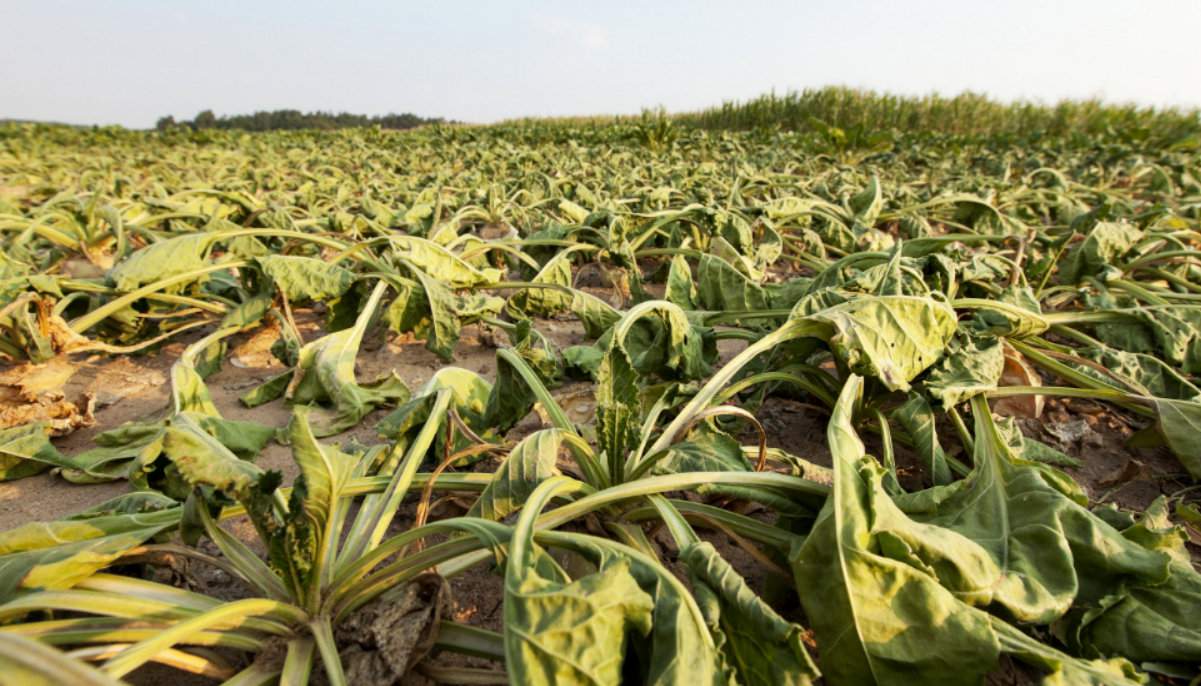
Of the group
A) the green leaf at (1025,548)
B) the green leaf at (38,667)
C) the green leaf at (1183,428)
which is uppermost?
the green leaf at (38,667)

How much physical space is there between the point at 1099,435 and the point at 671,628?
6.11 feet

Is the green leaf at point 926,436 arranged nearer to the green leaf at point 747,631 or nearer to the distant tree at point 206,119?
the green leaf at point 747,631

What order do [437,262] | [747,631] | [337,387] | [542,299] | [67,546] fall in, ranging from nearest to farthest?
[747,631]
[67,546]
[337,387]
[437,262]
[542,299]

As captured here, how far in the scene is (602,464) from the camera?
131 centimetres

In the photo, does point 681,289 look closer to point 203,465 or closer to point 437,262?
point 437,262

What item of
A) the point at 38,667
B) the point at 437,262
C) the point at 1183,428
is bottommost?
the point at 1183,428

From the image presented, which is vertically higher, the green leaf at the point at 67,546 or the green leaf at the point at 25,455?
the green leaf at the point at 67,546

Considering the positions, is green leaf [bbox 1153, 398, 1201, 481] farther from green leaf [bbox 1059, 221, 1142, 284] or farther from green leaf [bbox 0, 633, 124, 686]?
green leaf [bbox 0, 633, 124, 686]

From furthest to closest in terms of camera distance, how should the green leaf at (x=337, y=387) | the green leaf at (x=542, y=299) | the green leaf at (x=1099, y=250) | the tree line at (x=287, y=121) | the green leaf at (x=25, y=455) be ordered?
the tree line at (x=287, y=121)
the green leaf at (x=542, y=299)
the green leaf at (x=1099, y=250)
the green leaf at (x=337, y=387)
the green leaf at (x=25, y=455)

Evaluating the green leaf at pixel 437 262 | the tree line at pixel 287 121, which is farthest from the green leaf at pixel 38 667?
the tree line at pixel 287 121

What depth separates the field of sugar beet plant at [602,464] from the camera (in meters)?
0.89

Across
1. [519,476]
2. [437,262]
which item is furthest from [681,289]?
[519,476]

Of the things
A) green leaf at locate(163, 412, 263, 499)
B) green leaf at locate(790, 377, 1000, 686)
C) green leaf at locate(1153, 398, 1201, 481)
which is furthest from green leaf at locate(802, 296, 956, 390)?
green leaf at locate(163, 412, 263, 499)

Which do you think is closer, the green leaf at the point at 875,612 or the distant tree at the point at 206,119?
the green leaf at the point at 875,612
